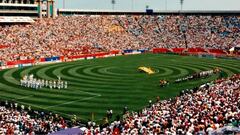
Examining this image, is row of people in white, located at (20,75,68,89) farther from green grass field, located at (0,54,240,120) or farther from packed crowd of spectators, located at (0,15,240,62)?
packed crowd of spectators, located at (0,15,240,62)

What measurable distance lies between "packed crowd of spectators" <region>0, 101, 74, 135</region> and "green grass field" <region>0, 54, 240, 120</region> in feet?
7.59

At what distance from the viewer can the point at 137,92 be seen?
2003 inches

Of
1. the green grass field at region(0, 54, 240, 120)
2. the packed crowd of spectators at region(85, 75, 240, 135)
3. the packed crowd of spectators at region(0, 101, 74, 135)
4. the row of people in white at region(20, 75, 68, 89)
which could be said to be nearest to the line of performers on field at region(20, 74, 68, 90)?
the row of people in white at region(20, 75, 68, 89)

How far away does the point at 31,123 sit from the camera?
1330 inches

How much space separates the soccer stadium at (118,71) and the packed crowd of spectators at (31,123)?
0.30 feet

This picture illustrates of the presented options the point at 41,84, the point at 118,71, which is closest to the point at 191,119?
the point at 41,84

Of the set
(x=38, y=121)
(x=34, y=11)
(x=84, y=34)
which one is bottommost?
(x=38, y=121)

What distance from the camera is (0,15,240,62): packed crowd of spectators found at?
9212 centimetres

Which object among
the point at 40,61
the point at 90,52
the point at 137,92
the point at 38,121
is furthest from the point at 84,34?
the point at 38,121

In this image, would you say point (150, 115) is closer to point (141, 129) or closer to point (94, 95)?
point (141, 129)

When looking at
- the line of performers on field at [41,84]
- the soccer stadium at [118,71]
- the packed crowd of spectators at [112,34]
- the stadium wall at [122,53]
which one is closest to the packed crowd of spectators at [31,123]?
the soccer stadium at [118,71]

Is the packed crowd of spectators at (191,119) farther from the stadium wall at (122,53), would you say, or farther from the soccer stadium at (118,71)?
the stadium wall at (122,53)

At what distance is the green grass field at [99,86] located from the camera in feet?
143

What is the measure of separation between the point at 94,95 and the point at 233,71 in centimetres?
3227
